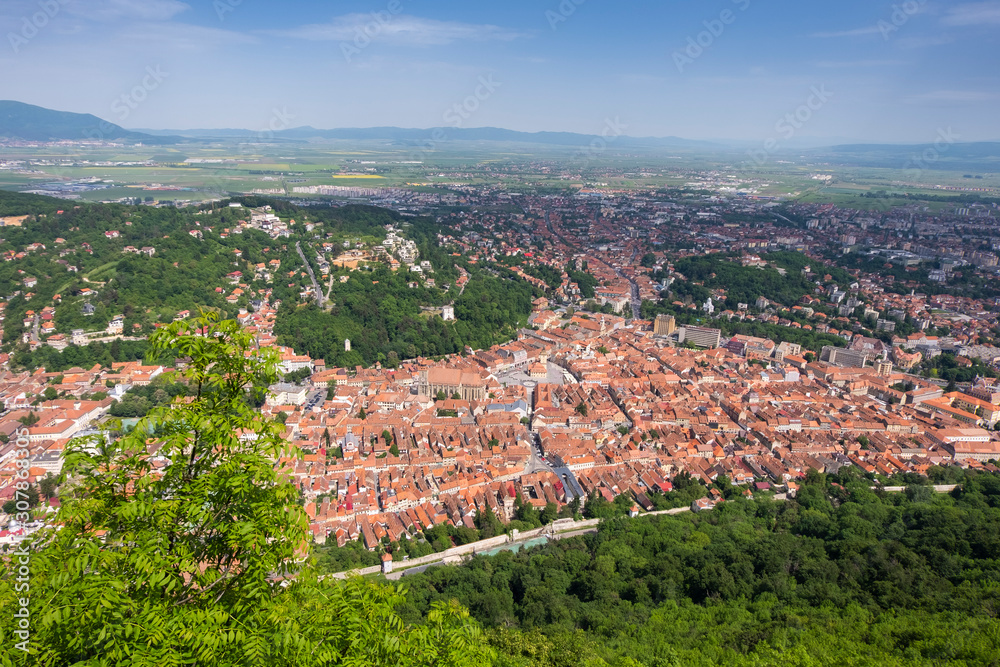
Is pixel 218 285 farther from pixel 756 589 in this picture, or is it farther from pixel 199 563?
pixel 199 563

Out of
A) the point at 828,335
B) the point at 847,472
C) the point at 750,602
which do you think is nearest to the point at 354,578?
the point at 750,602

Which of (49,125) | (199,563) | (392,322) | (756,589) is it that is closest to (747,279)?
(392,322)

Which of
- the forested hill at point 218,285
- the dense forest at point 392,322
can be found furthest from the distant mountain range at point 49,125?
the dense forest at point 392,322

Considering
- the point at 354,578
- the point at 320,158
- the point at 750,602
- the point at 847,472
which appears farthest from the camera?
the point at 320,158

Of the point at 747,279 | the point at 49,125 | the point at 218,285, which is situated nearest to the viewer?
the point at 218,285

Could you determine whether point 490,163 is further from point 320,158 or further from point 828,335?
point 828,335

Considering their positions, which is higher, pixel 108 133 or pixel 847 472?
pixel 108 133

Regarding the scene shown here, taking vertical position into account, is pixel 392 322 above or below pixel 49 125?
below

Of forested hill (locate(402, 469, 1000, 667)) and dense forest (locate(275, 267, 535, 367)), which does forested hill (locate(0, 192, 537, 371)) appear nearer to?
dense forest (locate(275, 267, 535, 367))
